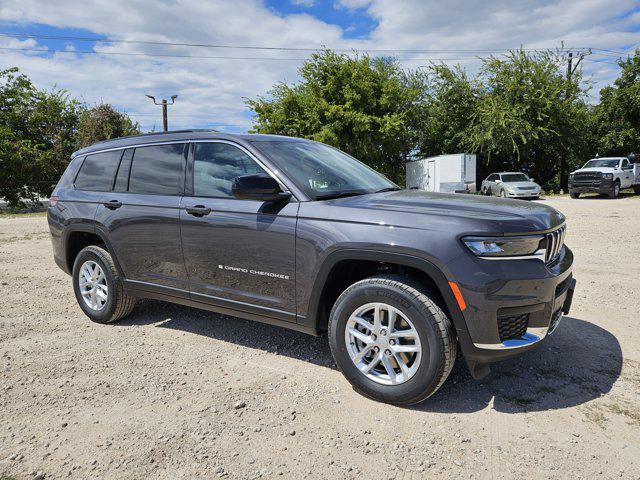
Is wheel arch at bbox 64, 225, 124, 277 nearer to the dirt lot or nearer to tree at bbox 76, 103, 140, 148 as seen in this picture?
the dirt lot

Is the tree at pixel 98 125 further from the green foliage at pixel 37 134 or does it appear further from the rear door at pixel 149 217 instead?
the rear door at pixel 149 217

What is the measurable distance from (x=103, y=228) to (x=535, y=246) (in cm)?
376

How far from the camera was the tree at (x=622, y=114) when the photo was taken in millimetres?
30203

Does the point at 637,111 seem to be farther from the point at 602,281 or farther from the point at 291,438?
the point at 291,438

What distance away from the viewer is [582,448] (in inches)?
106

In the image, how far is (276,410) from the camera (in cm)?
316

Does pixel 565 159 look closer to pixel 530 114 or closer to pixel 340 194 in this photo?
pixel 530 114

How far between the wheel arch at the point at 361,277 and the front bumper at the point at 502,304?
91 mm

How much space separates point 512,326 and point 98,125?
2820cm

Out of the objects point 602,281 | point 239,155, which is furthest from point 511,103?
point 239,155

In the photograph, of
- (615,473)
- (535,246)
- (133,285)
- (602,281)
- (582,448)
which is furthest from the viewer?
(602,281)

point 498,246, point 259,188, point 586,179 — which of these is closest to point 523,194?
point 586,179

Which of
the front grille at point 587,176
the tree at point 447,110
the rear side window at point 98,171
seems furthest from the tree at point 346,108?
the rear side window at point 98,171

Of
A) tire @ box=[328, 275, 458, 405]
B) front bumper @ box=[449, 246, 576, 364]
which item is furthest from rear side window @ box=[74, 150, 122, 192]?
front bumper @ box=[449, 246, 576, 364]
